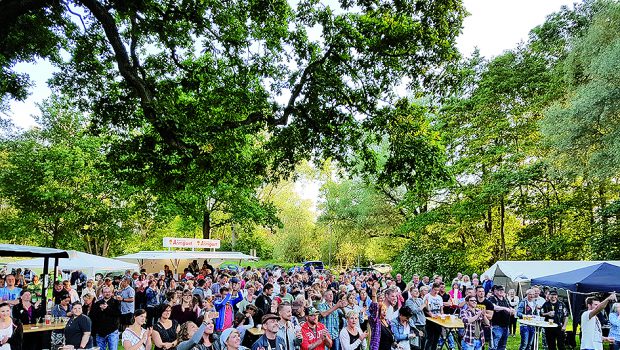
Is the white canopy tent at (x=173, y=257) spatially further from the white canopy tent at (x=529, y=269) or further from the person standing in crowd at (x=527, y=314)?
the person standing in crowd at (x=527, y=314)

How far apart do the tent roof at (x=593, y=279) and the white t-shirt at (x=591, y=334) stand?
4954mm

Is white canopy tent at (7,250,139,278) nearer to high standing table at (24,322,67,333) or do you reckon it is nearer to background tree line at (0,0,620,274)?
background tree line at (0,0,620,274)

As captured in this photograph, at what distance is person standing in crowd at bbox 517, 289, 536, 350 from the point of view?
10523 millimetres

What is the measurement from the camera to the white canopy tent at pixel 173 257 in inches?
961

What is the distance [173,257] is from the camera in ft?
80.2

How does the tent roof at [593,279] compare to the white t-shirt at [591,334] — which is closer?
→ the white t-shirt at [591,334]

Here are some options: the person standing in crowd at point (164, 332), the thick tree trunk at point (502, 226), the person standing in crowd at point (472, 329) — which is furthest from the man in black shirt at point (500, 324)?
the thick tree trunk at point (502, 226)

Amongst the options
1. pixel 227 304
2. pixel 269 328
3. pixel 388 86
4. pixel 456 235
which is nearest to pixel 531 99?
pixel 456 235

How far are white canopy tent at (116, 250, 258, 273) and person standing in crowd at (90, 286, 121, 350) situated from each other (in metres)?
15.5

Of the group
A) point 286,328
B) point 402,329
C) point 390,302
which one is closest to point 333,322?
point 390,302

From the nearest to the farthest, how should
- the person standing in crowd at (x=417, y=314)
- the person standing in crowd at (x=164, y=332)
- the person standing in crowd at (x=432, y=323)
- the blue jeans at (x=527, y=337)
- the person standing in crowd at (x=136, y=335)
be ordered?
Answer: the person standing in crowd at (x=136, y=335)
the person standing in crowd at (x=164, y=332)
the person standing in crowd at (x=417, y=314)
the person standing in crowd at (x=432, y=323)
the blue jeans at (x=527, y=337)

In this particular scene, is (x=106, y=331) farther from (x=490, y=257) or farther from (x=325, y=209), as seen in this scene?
(x=325, y=209)

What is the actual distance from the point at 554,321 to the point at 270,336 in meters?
8.80

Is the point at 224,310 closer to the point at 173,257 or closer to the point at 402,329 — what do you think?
the point at 402,329
